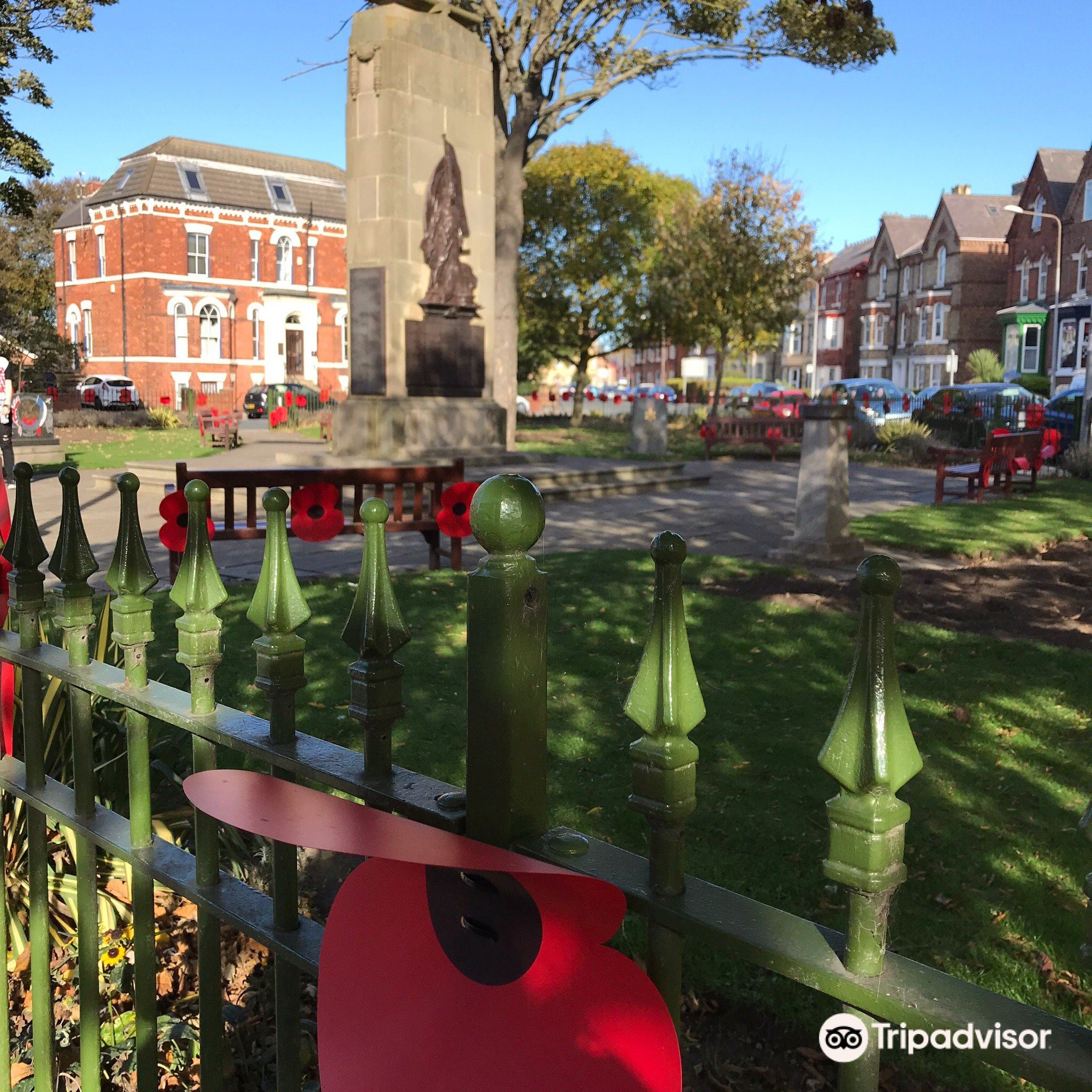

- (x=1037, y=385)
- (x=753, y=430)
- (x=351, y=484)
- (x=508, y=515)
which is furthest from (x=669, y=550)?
(x=1037, y=385)

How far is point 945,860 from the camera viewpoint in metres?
3.38

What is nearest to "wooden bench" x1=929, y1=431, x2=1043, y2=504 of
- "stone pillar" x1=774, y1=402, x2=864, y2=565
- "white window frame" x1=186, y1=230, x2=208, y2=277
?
"stone pillar" x1=774, y1=402, x2=864, y2=565

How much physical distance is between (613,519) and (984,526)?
13.6ft

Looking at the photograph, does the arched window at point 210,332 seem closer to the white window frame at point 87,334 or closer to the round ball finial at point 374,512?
the white window frame at point 87,334

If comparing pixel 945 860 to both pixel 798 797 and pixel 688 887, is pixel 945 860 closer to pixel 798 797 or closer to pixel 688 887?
pixel 798 797

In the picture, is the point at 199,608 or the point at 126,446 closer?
the point at 199,608

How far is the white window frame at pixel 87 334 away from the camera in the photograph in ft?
168

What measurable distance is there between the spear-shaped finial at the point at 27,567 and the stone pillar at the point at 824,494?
738cm

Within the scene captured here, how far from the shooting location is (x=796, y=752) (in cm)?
433

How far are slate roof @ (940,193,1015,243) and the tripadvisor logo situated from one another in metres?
64.0

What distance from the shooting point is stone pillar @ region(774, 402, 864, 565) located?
8969 millimetres

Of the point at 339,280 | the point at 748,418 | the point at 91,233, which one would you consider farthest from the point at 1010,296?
the point at 91,233

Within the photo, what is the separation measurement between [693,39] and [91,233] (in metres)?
37.1

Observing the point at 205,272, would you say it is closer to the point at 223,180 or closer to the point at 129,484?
the point at 223,180
